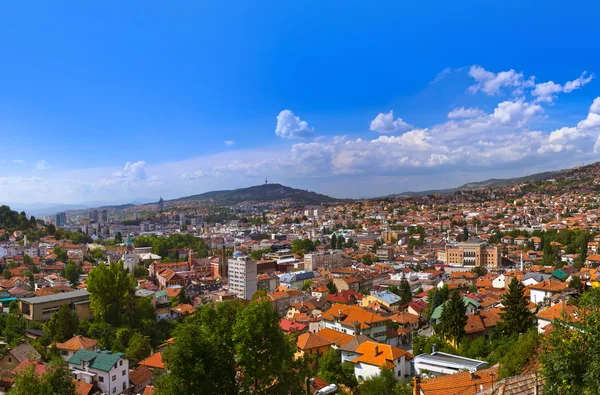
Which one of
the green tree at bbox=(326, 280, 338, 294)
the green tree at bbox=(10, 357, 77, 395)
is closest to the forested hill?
the green tree at bbox=(326, 280, 338, 294)

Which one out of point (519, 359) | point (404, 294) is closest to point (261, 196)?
point (404, 294)

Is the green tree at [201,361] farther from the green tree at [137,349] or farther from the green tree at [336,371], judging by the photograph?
the green tree at [137,349]

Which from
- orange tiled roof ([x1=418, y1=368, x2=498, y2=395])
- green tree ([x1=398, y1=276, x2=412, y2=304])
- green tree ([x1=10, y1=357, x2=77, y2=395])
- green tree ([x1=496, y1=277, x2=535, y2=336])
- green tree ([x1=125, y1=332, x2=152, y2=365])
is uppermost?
green tree ([x1=10, y1=357, x2=77, y2=395])

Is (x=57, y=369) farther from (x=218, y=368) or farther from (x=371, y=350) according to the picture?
(x=371, y=350)

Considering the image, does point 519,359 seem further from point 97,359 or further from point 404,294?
point 404,294

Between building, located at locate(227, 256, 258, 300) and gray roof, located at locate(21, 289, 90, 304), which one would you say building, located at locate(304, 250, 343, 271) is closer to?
building, located at locate(227, 256, 258, 300)

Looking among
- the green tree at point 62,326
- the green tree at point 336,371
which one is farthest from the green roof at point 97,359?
the green tree at point 336,371
